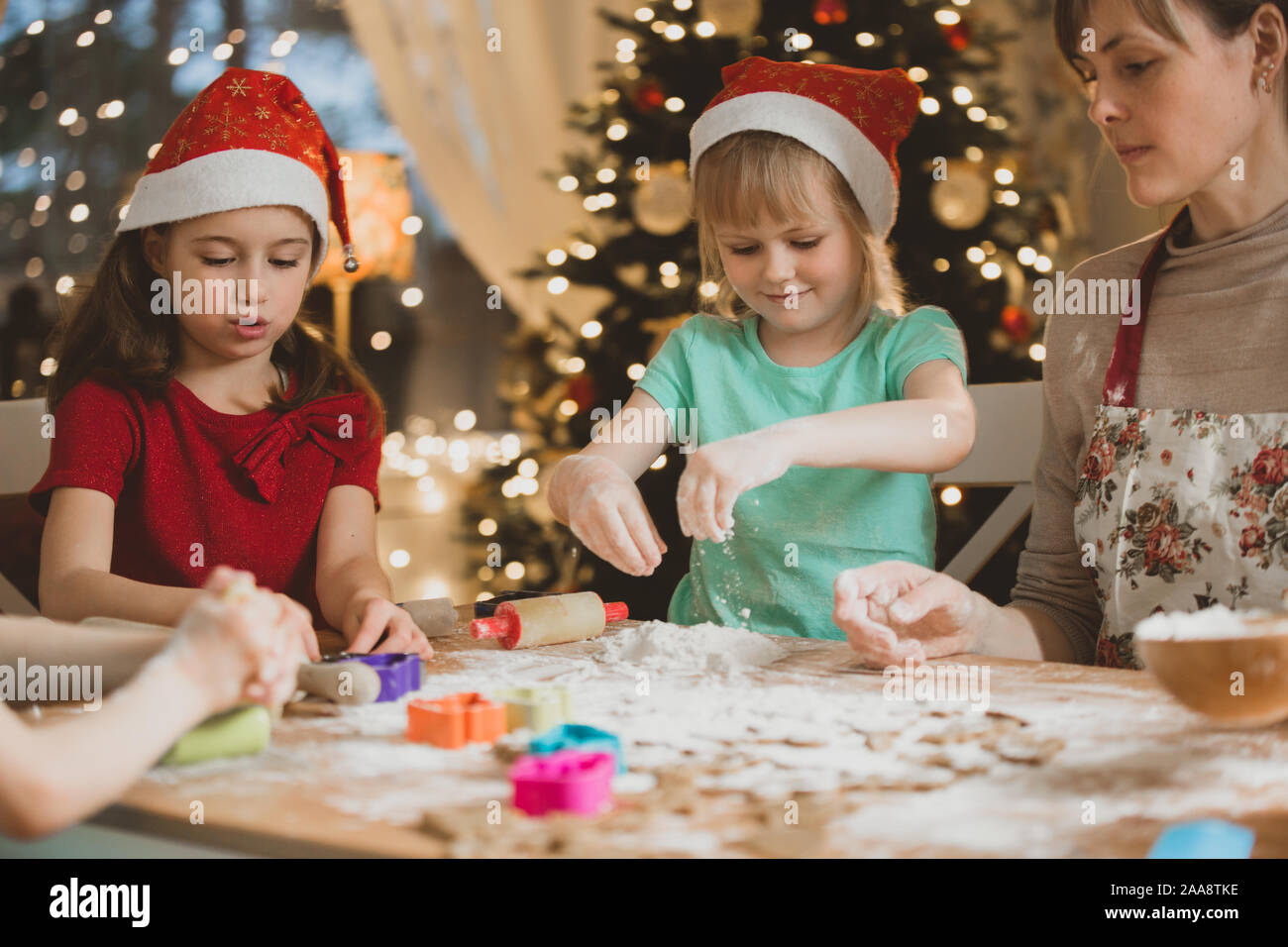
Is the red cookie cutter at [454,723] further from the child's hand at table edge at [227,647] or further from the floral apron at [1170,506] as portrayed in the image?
the floral apron at [1170,506]

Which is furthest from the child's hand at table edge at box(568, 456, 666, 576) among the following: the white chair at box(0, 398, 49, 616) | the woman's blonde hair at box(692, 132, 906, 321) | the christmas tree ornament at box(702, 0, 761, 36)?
the christmas tree ornament at box(702, 0, 761, 36)

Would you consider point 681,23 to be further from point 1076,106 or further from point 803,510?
point 803,510

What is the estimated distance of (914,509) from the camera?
158 centimetres

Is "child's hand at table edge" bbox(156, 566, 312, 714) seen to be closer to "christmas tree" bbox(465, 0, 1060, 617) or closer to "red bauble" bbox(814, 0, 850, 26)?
"christmas tree" bbox(465, 0, 1060, 617)

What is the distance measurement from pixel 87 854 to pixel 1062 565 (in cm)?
118

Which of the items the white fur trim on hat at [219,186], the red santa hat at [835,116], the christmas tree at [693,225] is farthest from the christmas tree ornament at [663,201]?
the white fur trim on hat at [219,186]

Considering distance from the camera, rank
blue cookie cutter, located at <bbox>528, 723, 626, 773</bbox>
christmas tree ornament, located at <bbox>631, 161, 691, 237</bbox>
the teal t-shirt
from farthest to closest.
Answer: christmas tree ornament, located at <bbox>631, 161, 691, 237</bbox>
the teal t-shirt
blue cookie cutter, located at <bbox>528, 723, 626, 773</bbox>

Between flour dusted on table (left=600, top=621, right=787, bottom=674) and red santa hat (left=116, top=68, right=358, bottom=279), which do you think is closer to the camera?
flour dusted on table (left=600, top=621, right=787, bottom=674)

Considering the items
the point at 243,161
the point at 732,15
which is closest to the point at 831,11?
the point at 732,15

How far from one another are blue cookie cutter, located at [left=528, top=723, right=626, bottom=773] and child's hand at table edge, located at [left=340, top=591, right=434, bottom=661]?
1.17 feet

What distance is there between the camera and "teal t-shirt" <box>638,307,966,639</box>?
1555mm

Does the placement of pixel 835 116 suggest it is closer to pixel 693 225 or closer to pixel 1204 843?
pixel 1204 843

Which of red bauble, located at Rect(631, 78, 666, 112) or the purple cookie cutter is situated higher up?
red bauble, located at Rect(631, 78, 666, 112)

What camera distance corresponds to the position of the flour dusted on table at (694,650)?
1039 mm
